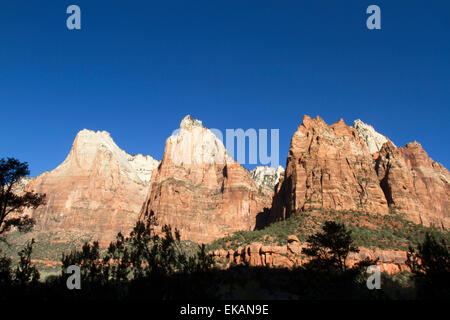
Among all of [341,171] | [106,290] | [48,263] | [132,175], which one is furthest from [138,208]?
[106,290]

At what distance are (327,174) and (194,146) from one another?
7194 centimetres

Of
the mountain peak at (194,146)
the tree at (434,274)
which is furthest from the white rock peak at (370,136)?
the tree at (434,274)

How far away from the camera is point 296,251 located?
164 ft

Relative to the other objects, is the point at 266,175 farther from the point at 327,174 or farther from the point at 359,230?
the point at 359,230

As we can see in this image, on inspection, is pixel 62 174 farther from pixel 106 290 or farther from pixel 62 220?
pixel 106 290

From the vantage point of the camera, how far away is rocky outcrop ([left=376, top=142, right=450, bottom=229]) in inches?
3115

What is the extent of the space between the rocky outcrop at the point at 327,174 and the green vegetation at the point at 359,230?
353cm

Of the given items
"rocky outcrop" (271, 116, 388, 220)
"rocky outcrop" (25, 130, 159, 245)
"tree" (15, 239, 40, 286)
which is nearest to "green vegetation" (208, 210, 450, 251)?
"rocky outcrop" (271, 116, 388, 220)

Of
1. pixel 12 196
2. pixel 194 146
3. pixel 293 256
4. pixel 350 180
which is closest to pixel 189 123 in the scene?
pixel 194 146

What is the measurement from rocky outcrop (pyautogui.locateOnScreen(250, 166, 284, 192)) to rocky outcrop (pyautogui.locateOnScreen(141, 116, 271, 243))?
34.0 meters

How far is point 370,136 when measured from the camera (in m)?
132

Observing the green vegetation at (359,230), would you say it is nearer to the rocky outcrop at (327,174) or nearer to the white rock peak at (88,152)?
the rocky outcrop at (327,174)

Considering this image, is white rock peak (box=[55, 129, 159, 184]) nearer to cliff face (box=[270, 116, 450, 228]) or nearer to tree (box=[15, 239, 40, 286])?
cliff face (box=[270, 116, 450, 228])

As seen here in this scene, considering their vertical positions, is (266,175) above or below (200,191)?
above
